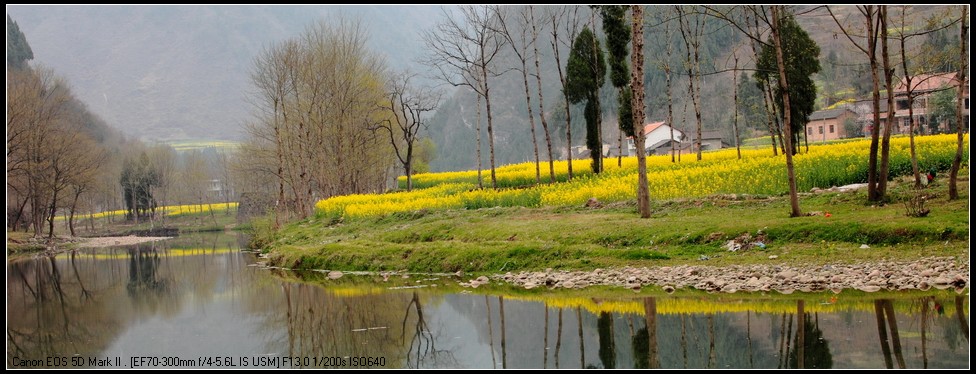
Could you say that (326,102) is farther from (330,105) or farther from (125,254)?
(125,254)

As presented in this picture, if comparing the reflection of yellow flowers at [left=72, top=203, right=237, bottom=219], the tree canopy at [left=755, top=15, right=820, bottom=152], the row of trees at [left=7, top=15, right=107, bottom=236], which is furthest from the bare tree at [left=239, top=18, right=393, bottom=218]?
the reflection of yellow flowers at [left=72, top=203, right=237, bottom=219]

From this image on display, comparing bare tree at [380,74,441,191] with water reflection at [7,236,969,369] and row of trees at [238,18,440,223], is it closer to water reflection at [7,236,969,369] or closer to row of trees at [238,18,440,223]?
row of trees at [238,18,440,223]

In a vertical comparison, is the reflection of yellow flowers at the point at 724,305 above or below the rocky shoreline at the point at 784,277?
below

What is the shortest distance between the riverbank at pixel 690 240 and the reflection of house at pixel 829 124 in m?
68.7

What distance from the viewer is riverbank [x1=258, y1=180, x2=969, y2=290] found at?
53.1ft

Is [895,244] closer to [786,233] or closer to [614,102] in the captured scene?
[786,233]

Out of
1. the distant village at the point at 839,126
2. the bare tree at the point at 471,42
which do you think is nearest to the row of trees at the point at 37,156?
the bare tree at the point at 471,42

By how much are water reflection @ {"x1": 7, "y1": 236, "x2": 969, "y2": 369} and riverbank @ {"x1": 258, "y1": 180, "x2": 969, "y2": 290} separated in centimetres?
200

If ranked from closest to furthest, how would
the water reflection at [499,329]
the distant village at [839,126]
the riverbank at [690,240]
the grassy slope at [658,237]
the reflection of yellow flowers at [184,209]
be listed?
the water reflection at [499,329] → the riverbank at [690,240] → the grassy slope at [658,237] → the distant village at [839,126] → the reflection of yellow flowers at [184,209]

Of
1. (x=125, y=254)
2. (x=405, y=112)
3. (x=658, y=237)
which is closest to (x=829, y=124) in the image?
(x=405, y=112)

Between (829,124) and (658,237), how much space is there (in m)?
77.9

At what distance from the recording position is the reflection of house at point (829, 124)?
8994 centimetres

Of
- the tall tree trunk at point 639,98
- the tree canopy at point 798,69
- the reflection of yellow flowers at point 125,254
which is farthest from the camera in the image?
the reflection of yellow flowers at point 125,254

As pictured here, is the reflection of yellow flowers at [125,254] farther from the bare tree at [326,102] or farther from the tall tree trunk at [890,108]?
the tall tree trunk at [890,108]
